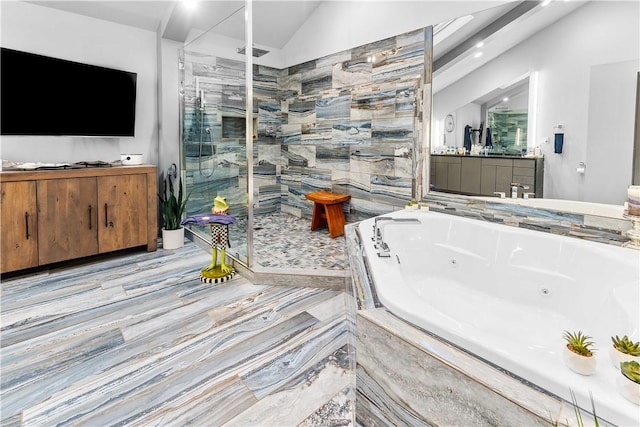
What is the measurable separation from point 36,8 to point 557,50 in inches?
166

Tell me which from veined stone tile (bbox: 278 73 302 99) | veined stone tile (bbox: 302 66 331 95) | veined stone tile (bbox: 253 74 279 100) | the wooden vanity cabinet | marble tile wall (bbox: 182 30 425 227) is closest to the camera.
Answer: the wooden vanity cabinet

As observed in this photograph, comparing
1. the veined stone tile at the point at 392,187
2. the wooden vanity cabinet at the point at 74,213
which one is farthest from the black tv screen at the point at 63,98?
the veined stone tile at the point at 392,187

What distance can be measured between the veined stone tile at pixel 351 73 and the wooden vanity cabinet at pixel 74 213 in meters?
2.17

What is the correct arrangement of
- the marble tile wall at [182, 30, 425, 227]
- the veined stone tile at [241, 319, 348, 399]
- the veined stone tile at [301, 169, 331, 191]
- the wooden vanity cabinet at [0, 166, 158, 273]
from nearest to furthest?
the veined stone tile at [241, 319, 348, 399]
the wooden vanity cabinet at [0, 166, 158, 273]
the marble tile wall at [182, 30, 425, 227]
the veined stone tile at [301, 169, 331, 191]

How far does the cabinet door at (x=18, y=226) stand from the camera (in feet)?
9.39

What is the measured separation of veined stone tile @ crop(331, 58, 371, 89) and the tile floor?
7.38 ft

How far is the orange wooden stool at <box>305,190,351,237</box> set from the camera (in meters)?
3.98

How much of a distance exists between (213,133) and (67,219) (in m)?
1.45

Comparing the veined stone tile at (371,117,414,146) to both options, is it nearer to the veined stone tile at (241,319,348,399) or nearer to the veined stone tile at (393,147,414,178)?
the veined stone tile at (393,147,414,178)

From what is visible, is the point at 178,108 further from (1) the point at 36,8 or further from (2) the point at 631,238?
(2) the point at 631,238

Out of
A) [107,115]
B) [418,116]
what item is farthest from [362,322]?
[107,115]

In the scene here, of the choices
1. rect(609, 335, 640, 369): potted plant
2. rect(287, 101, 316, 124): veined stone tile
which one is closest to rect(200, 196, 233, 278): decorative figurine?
rect(287, 101, 316, 124): veined stone tile

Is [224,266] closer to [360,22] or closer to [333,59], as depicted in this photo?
[333,59]

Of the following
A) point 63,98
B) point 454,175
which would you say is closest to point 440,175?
point 454,175
